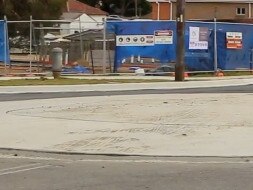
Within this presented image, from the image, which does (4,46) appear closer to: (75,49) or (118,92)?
(75,49)

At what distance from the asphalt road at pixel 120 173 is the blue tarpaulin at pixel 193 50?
730 inches

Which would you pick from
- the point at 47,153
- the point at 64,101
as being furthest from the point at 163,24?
the point at 47,153

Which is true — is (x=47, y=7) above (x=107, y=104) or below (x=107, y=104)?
above

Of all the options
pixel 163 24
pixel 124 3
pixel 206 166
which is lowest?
pixel 206 166

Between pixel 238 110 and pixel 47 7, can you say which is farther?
pixel 47 7

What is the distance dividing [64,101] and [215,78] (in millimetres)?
11323

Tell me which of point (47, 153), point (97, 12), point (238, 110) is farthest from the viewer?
point (97, 12)

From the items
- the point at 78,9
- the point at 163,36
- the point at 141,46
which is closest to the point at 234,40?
the point at 163,36

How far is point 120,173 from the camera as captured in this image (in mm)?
Answer: 8617

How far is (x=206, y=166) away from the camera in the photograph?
914 centimetres

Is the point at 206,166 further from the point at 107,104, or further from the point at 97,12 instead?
the point at 97,12

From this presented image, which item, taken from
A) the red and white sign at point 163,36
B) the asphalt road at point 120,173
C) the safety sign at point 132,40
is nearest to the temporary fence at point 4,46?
the safety sign at point 132,40

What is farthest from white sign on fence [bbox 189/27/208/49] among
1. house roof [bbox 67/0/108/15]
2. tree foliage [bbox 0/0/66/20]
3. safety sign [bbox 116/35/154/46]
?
house roof [bbox 67/0/108/15]

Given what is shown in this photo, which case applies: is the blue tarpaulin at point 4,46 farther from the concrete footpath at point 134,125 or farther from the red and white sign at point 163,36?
the concrete footpath at point 134,125
